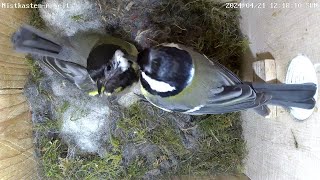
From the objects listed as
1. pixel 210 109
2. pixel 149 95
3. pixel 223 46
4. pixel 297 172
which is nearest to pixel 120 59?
pixel 149 95

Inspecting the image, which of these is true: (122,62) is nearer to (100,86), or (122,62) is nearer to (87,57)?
(100,86)

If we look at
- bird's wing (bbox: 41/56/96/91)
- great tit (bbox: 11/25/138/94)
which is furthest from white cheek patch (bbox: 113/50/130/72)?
bird's wing (bbox: 41/56/96/91)

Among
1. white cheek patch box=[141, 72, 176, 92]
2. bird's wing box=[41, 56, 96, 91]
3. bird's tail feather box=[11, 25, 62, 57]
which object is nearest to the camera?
bird's tail feather box=[11, 25, 62, 57]

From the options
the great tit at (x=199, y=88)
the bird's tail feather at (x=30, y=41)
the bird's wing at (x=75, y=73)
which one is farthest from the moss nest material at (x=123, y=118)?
the bird's tail feather at (x=30, y=41)

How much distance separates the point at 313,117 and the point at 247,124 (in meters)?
0.40

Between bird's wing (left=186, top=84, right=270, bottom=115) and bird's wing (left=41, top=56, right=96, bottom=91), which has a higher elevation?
bird's wing (left=41, top=56, right=96, bottom=91)

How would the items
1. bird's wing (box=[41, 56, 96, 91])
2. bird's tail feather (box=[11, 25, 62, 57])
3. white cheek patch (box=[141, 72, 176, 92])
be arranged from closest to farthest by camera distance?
bird's tail feather (box=[11, 25, 62, 57]) → white cheek patch (box=[141, 72, 176, 92]) → bird's wing (box=[41, 56, 96, 91])

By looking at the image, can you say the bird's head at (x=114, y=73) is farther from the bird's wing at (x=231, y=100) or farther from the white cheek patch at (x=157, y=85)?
the bird's wing at (x=231, y=100)

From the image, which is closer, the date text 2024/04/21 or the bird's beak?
the date text 2024/04/21

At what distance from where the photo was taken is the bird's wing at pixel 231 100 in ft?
3.87

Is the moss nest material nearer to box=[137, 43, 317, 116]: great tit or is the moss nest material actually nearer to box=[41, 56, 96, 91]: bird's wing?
box=[41, 56, 96, 91]: bird's wing

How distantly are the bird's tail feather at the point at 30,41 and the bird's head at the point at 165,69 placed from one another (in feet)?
0.71

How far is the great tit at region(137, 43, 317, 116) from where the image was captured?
114 centimetres

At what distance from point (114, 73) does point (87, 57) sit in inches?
7.4
